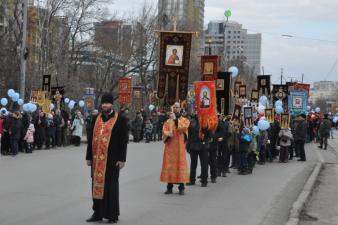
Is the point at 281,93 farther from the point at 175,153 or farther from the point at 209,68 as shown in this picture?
the point at 175,153

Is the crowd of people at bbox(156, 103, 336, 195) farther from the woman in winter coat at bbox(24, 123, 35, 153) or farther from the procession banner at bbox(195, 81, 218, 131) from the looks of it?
the woman in winter coat at bbox(24, 123, 35, 153)

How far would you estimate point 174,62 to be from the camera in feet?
50.1

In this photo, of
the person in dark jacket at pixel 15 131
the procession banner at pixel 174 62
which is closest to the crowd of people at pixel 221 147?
the procession banner at pixel 174 62

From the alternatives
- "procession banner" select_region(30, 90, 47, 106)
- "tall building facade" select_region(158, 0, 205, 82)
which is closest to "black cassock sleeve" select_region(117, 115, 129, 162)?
"procession banner" select_region(30, 90, 47, 106)

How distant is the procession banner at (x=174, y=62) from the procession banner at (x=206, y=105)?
0.69 metres

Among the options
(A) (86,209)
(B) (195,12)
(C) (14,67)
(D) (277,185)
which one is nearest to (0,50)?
(C) (14,67)

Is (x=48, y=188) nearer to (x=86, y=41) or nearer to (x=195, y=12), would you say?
(x=86, y=41)

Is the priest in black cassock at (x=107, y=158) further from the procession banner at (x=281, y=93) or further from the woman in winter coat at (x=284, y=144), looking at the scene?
the procession banner at (x=281, y=93)

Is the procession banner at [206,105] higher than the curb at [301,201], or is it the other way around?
the procession banner at [206,105]

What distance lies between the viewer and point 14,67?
138 ft

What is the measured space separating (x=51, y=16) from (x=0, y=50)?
467 cm

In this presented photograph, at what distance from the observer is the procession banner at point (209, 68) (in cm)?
2003

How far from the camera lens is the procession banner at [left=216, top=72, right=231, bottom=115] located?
20859 millimetres

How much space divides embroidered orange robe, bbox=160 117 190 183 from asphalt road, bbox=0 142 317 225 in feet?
1.26
